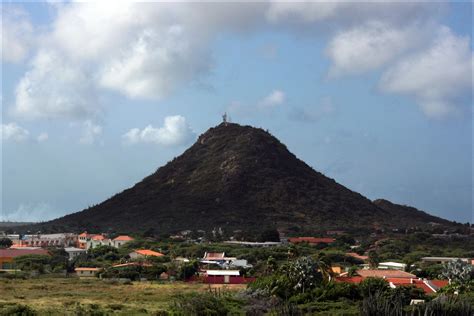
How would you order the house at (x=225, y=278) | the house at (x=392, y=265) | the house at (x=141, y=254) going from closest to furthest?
the house at (x=225, y=278) < the house at (x=392, y=265) < the house at (x=141, y=254)

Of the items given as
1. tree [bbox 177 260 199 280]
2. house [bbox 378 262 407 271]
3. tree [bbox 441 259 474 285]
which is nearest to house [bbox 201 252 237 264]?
tree [bbox 177 260 199 280]

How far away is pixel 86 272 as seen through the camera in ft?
211

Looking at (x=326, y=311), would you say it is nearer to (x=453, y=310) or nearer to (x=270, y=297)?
(x=270, y=297)

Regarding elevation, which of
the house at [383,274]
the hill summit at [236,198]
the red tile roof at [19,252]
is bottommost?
the house at [383,274]

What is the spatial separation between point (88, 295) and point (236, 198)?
9732cm

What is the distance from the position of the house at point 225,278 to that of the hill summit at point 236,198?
2582 inches

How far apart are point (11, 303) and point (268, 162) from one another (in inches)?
4559

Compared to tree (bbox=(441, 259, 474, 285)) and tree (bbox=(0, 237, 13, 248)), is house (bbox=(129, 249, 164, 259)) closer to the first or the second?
tree (bbox=(0, 237, 13, 248))

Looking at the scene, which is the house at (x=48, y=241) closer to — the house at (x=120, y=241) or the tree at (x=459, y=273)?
the house at (x=120, y=241)

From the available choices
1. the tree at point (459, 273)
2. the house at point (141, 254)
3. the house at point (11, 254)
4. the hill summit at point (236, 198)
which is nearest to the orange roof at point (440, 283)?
the tree at point (459, 273)

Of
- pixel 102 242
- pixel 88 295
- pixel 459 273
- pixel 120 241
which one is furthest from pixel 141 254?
pixel 459 273

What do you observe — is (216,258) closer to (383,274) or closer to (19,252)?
(19,252)

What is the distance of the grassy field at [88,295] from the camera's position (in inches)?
1483

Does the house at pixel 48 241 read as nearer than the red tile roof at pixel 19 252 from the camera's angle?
No
